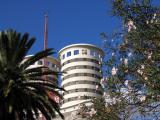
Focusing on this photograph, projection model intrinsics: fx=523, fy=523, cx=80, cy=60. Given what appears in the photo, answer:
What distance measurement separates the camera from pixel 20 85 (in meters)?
43.8

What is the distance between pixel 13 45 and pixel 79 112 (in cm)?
2884

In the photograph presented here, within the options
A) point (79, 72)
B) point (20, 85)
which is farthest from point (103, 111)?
point (79, 72)

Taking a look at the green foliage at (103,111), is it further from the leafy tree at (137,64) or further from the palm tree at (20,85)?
the palm tree at (20,85)

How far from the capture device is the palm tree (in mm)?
42469

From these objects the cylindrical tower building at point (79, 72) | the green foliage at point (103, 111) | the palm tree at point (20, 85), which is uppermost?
the cylindrical tower building at point (79, 72)

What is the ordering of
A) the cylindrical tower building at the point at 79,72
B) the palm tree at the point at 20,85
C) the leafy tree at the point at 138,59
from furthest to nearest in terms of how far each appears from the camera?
1. the cylindrical tower building at the point at 79,72
2. the palm tree at the point at 20,85
3. the leafy tree at the point at 138,59

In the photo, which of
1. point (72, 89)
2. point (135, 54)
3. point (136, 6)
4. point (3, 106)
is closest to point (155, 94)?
point (135, 54)

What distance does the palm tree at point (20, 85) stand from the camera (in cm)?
4247

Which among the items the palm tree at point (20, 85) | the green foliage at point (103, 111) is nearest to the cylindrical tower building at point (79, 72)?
the palm tree at point (20, 85)

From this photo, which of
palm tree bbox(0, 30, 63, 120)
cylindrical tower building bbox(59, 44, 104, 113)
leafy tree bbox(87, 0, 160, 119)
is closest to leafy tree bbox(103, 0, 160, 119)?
leafy tree bbox(87, 0, 160, 119)

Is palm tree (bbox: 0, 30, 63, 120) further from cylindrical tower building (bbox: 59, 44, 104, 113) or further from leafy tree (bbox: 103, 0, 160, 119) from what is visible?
cylindrical tower building (bbox: 59, 44, 104, 113)

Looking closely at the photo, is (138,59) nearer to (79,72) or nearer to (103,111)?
(103,111)

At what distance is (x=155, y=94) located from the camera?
13406 mm

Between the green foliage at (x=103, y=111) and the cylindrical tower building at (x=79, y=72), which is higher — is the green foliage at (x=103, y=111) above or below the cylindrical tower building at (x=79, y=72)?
below
